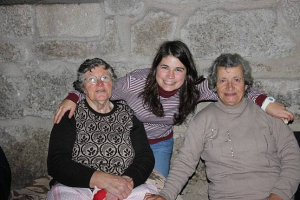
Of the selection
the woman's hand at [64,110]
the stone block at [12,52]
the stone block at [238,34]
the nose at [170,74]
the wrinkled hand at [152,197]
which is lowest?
the wrinkled hand at [152,197]

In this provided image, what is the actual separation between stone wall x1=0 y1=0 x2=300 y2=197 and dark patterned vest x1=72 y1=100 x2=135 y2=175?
528 millimetres

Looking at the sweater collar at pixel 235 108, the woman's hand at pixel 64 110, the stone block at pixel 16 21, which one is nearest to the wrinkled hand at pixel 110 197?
the woman's hand at pixel 64 110

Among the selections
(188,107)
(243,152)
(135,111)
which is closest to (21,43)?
(135,111)

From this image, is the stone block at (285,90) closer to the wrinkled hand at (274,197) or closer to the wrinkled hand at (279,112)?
the wrinkled hand at (279,112)

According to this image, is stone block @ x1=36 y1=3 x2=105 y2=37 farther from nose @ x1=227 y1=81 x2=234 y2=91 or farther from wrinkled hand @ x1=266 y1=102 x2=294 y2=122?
wrinkled hand @ x1=266 y1=102 x2=294 y2=122

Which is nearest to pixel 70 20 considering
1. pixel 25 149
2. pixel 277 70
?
pixel 25 149

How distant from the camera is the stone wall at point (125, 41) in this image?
2.25m

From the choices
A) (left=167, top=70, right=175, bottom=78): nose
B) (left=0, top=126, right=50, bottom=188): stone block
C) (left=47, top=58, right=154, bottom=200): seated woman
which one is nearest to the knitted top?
(left=47, top=58, right=154, bottom=200): seated woman

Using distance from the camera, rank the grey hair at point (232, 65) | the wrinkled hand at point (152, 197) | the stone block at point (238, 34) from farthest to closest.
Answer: the stone block at point (238, 34)
the grey hair at point (232, 65)
the wrinkled hand at point (152, 197)

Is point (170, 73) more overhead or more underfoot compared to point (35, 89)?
more overhead

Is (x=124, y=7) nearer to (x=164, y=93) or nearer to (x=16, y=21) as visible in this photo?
(x=164, y=93)

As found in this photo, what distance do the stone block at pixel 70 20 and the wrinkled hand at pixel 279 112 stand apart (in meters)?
1.34

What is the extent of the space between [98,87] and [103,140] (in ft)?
1.16

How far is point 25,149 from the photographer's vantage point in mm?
2662
